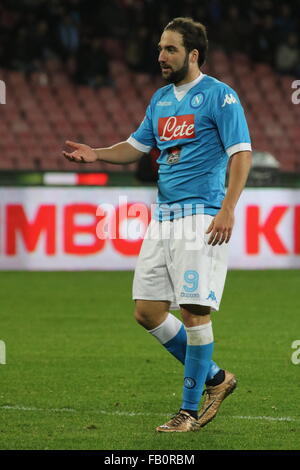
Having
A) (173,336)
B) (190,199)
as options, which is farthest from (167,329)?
(190,199)

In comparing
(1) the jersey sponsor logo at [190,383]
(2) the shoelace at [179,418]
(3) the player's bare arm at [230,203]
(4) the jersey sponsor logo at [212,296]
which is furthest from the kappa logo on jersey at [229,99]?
(2) the shoelace at [179,418]

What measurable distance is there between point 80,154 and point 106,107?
1402cm

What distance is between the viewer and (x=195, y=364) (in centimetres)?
529

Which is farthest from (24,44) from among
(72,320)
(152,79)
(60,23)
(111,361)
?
(111,361)

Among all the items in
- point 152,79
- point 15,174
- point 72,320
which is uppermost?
point 152,79

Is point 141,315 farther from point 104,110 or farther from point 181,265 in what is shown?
point 104,110

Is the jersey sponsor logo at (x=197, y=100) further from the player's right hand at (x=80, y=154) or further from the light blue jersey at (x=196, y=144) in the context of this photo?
the player's right hand at (x=80, y=154)

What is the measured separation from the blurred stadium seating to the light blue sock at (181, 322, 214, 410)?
1155cm

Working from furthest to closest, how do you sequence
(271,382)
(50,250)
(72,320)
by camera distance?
(50,250), (72,320), (271,382)

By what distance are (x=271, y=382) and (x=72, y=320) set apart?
3415 millimetres

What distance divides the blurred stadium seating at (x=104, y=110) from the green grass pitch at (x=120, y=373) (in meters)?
5.50

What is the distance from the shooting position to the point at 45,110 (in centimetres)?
1864

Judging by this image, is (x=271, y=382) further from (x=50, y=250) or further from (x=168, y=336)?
(x=50, y=250)

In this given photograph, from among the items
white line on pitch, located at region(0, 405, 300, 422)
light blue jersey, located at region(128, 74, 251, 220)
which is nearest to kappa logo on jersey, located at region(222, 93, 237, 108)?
light blue jersey, located at region(128, 74, 251, 220)
